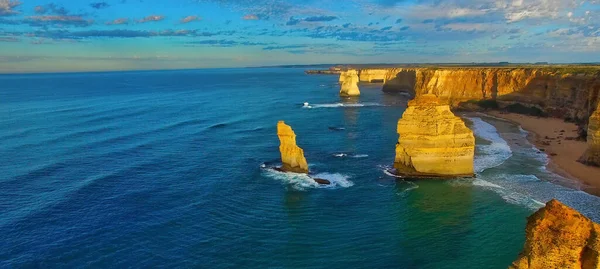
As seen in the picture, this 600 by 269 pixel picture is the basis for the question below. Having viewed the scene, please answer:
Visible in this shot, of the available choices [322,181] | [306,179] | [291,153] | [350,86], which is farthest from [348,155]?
[350,86]

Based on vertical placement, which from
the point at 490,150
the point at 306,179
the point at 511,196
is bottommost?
the point at 306,179

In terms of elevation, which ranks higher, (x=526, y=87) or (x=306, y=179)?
(x=526, y=87)

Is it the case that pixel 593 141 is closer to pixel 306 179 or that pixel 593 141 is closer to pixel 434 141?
pixel 434 141

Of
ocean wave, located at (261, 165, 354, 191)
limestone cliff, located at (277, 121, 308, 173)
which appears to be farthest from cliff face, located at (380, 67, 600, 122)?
limestone cliff, located at (277, 121, 308, 173)

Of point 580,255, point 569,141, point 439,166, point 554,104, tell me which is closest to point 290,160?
point 439,166

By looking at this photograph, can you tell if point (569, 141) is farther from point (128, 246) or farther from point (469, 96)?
point (128, 246)

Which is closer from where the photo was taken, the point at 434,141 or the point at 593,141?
the point at 434,141

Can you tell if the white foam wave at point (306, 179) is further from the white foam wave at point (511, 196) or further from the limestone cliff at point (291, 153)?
the white foam wave at point (511, 196)
